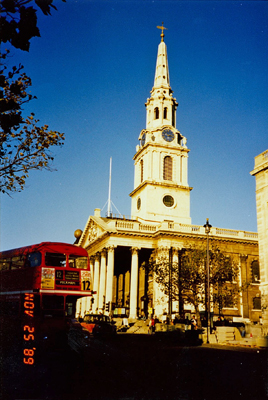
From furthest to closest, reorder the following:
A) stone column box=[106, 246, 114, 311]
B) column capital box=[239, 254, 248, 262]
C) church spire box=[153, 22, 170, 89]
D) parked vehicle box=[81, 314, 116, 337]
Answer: church spire box=[153, 22, 170, 89] < column capital box=[239, 254, 248, 262] < stone column box=[106, 246, 114, 311] < parked vehicle box=[81, 314, 116, 337]

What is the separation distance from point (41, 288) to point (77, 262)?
257 cm

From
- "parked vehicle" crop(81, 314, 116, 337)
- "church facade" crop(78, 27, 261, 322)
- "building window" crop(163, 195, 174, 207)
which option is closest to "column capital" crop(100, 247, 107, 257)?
"church facade" crop(78, 27, 261, 322)

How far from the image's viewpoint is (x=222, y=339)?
26219 mm

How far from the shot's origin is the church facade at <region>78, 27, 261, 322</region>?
168 feet

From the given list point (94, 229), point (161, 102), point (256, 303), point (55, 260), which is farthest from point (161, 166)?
point (55, 260)

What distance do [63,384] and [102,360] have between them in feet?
17.8

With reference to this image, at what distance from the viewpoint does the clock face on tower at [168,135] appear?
63.2 meters

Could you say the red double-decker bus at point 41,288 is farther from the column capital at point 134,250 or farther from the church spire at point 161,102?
the church spire at point 161,102

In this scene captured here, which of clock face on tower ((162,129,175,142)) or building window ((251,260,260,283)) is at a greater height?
clock face on tower ((162,129,175,142))

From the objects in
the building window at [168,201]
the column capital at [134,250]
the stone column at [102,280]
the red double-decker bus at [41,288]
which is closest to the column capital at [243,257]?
the building window at [168,201]

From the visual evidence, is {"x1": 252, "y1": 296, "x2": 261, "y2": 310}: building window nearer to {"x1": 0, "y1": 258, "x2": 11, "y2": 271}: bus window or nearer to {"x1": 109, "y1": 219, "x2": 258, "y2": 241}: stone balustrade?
{"x1": 109, "y1": 219, "x2": 258, "y2": 241}: stone balustrade

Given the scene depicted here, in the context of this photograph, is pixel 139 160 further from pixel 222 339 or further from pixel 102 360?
pixel 102 360

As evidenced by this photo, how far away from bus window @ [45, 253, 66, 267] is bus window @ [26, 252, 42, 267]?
35 cm

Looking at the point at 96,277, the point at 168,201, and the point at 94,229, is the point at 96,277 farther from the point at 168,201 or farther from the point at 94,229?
the point at 168,201
